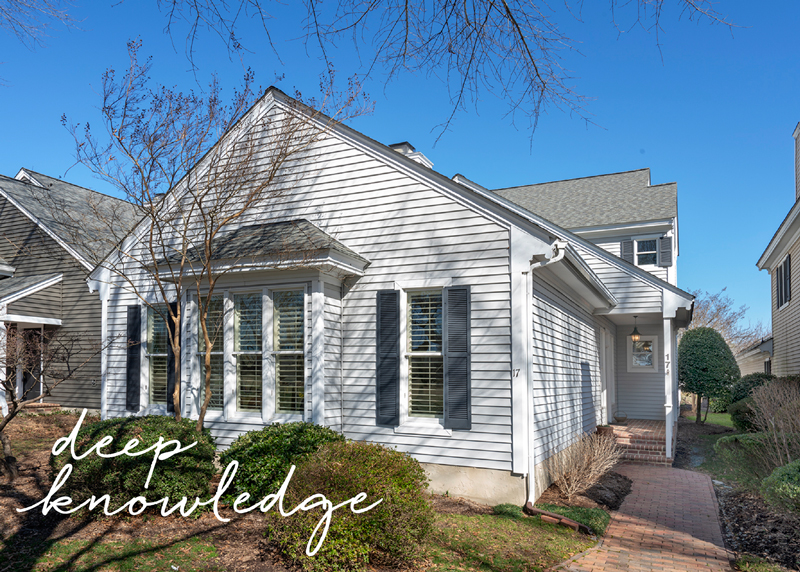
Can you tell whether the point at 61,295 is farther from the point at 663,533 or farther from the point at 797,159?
the point at 797,159

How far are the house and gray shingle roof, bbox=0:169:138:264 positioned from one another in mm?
5815

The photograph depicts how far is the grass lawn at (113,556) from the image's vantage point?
4.82 meters

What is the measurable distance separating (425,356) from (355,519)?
11.1ft

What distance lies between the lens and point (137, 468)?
6.00 m

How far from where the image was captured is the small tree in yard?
18.0 metres

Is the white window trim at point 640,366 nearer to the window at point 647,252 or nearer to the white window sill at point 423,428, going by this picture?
the window at point 647,252

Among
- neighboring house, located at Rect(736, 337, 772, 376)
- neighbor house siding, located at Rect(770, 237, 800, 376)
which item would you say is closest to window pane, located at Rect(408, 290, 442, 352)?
neighbor house siding, located at Rect(770, 237, 800, 376)

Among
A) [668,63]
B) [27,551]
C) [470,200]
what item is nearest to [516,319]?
[470,200]

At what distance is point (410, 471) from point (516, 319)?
273 centimetres

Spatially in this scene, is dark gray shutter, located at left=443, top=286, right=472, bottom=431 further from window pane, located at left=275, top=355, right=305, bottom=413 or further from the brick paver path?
the brick paver path

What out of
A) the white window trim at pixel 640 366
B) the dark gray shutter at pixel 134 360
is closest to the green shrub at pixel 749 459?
the white window trim at pixel 640 366

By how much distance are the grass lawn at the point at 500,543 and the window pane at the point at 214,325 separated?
4.28 metres

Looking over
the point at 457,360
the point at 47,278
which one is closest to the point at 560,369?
the point at 457,360

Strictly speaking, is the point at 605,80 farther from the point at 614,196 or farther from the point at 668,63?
the point at 614,196
